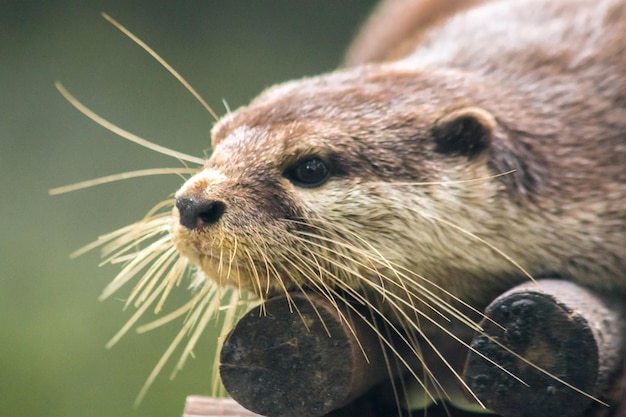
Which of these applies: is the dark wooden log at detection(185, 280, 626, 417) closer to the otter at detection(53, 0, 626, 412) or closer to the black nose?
the otter at detection(53, 0, 626, 412)

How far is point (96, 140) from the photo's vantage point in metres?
6.34

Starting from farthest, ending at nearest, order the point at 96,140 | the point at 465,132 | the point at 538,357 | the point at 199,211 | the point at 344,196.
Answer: the point at 96,140
the point at 465,132
the point at 344,196
the point at 199,211
the point at 538,357

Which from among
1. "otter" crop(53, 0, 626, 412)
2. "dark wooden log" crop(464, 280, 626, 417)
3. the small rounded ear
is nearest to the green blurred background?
"otter" crop(53, 0, 626, 412)

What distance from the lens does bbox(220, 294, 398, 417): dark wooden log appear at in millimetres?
2217

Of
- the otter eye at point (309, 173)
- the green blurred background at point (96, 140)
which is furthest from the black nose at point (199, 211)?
the green blurred background at point (96, 140)

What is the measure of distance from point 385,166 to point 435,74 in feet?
1.47

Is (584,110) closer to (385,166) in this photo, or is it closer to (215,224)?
(385,166)

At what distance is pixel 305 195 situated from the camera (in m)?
2.38

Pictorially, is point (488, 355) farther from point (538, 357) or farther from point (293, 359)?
point (293, 359)

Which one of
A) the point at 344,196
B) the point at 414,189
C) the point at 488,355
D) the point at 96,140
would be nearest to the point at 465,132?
the point at 414,189

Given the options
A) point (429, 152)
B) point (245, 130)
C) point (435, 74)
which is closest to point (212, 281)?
point (245, 130)

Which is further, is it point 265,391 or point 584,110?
point 584,110

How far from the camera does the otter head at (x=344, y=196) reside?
2303 mm

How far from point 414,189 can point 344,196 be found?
0.18m
